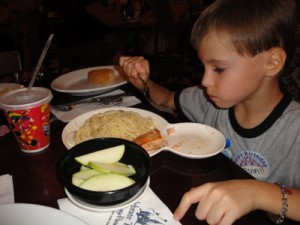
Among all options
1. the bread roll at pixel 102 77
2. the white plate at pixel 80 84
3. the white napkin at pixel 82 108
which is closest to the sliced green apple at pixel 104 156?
the white napkin at pixel 82 108

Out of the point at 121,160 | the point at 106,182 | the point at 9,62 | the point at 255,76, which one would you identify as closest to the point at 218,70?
the point at 255,76

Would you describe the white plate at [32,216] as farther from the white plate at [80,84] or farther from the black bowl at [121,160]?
the white plate at [80,84]

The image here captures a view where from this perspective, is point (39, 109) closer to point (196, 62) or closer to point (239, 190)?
point (239, 190)

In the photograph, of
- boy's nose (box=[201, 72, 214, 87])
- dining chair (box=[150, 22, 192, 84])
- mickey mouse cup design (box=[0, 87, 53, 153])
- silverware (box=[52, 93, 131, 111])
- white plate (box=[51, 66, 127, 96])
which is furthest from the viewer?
dining chair (box=[150, 22, 192, 84])

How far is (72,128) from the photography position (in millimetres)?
1069

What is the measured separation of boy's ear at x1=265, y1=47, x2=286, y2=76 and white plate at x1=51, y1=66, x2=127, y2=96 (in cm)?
70

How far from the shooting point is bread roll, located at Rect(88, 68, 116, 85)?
1.57 meters

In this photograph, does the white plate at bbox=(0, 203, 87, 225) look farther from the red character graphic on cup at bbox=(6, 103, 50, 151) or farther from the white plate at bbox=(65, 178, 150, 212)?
the red character graphic on cup at bbox=(6, 103, 50, 151)

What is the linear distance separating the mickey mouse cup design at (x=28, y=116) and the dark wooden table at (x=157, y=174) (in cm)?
4

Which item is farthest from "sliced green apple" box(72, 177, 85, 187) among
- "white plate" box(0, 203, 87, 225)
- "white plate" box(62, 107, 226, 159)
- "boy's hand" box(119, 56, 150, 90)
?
"boy's hand" box(119, 56, 150, 90)

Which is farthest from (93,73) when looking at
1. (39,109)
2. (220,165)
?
(220,165)

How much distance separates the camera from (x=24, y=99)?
935 millimetres

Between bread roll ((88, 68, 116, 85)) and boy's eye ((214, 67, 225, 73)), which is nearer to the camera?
boy's eye ((214, 67, 225, 73))

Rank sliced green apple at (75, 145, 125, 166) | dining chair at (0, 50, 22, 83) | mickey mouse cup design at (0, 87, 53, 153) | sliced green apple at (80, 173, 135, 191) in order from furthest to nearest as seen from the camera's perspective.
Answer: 1. dining chair at (0, 50, 22, 83)
2. mickey mouse cup design at (0, 87, 53, 153)
3. sliced green apple at (75, 145, 125, 166)
4. sliced green apple at (80, 173, 135, 191)
